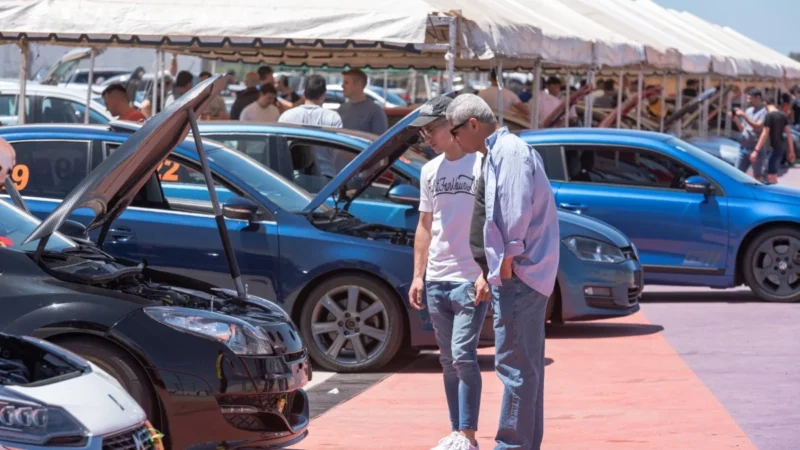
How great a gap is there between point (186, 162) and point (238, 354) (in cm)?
312

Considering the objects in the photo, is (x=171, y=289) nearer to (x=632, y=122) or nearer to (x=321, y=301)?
(x=321, y=301)

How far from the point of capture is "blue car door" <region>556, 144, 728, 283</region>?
1229cm

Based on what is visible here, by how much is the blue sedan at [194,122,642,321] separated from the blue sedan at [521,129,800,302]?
1.56 metres

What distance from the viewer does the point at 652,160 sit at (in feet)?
41.2

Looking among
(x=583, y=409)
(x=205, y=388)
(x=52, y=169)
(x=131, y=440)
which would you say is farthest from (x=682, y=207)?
(x=131, y=440)

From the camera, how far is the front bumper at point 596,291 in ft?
33.6

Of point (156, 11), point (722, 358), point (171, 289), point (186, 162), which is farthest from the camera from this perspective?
point (156, 11)

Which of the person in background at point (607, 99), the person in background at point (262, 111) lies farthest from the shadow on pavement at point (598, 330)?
the person in background at point (607, 99)

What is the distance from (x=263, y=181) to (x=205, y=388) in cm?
364

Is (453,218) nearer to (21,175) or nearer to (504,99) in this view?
(21,175)

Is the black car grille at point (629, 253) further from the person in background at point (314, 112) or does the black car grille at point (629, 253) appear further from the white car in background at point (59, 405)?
the white car in background at point (59, 405)

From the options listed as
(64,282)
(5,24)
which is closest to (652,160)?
(5,24)

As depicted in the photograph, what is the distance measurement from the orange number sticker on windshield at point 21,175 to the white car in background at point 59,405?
14.7 feet

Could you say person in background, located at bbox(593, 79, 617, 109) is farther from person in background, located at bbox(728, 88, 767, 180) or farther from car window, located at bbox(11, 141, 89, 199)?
car window, located at bbox(11, 141, 89, 199)
